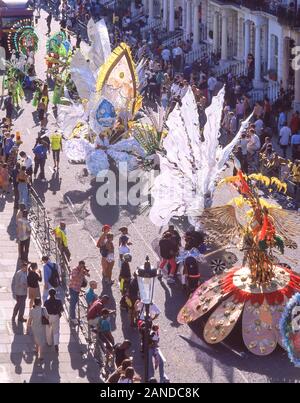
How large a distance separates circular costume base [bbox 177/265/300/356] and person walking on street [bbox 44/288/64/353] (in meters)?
2.71

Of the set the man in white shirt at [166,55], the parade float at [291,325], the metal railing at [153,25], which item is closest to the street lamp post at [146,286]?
the parade float at [291,325]

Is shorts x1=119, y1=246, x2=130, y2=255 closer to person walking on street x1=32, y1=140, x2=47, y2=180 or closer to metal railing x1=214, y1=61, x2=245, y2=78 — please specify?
person walking on street x1=32, y1=140, x2=47, y2=180

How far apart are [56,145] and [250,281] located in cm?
1385

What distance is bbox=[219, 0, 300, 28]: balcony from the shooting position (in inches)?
1951

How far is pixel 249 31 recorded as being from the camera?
2206 inches

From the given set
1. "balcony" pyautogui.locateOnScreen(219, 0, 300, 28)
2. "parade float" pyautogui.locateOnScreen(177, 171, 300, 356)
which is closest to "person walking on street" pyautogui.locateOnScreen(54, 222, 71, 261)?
"parade float" pyautogui.locateOnScreen(177, 171, 300, 356)

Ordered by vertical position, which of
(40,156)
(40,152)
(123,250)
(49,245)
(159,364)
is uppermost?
(40,152)

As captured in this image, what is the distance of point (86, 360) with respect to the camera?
1066 inches

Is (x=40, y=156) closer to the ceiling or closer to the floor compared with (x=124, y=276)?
closer to the ceiling

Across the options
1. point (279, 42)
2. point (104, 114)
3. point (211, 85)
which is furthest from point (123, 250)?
point (279, 42)

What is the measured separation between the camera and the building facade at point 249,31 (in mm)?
50594

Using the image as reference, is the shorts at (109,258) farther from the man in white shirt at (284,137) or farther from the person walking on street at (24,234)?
the man in white shirt at (284,137)

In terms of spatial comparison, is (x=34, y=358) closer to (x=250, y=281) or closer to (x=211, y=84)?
(x=250, y=281)
